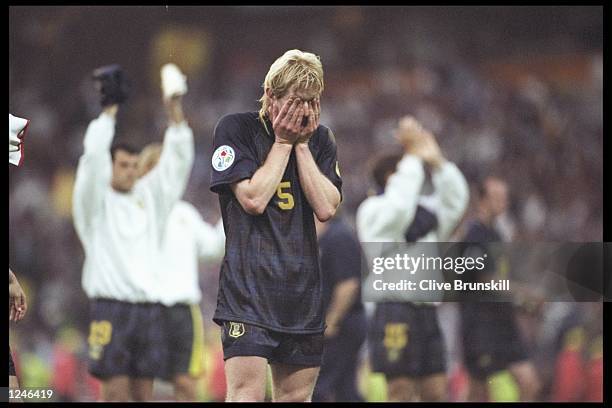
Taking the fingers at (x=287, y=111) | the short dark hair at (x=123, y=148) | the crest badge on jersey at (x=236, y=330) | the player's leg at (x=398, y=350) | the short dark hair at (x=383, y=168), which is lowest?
the player's leg at (x=398, y=350)

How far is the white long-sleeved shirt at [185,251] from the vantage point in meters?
8.06

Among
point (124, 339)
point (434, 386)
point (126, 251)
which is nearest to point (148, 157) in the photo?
point (126, 251)

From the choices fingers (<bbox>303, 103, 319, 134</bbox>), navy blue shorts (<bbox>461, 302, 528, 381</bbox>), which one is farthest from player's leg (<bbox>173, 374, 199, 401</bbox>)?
fingers (<bbox>303, 103, 319, 134</bbox>)

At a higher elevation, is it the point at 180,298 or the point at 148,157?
the point at 148,157

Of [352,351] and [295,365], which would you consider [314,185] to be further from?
[352,351]

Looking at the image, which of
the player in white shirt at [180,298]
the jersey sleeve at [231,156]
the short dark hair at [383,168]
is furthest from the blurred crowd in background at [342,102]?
the jersey sleeve at [231,156]

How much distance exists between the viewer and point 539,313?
9.14 meters

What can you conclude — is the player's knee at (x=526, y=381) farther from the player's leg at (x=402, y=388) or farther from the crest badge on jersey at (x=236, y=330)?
the crest badge on jersey at (x=236, y=330)

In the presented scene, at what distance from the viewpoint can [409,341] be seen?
862cm

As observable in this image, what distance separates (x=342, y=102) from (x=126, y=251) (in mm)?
2771

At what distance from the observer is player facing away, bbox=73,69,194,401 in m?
7.75

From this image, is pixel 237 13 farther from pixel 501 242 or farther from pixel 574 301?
pixel 574 301

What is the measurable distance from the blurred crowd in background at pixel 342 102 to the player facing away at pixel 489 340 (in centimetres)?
34

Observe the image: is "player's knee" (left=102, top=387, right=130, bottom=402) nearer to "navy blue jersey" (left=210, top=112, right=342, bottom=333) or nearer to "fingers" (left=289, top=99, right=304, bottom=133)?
"navy blue jersey" (left=210, top=112, right=342, bottom=333)
